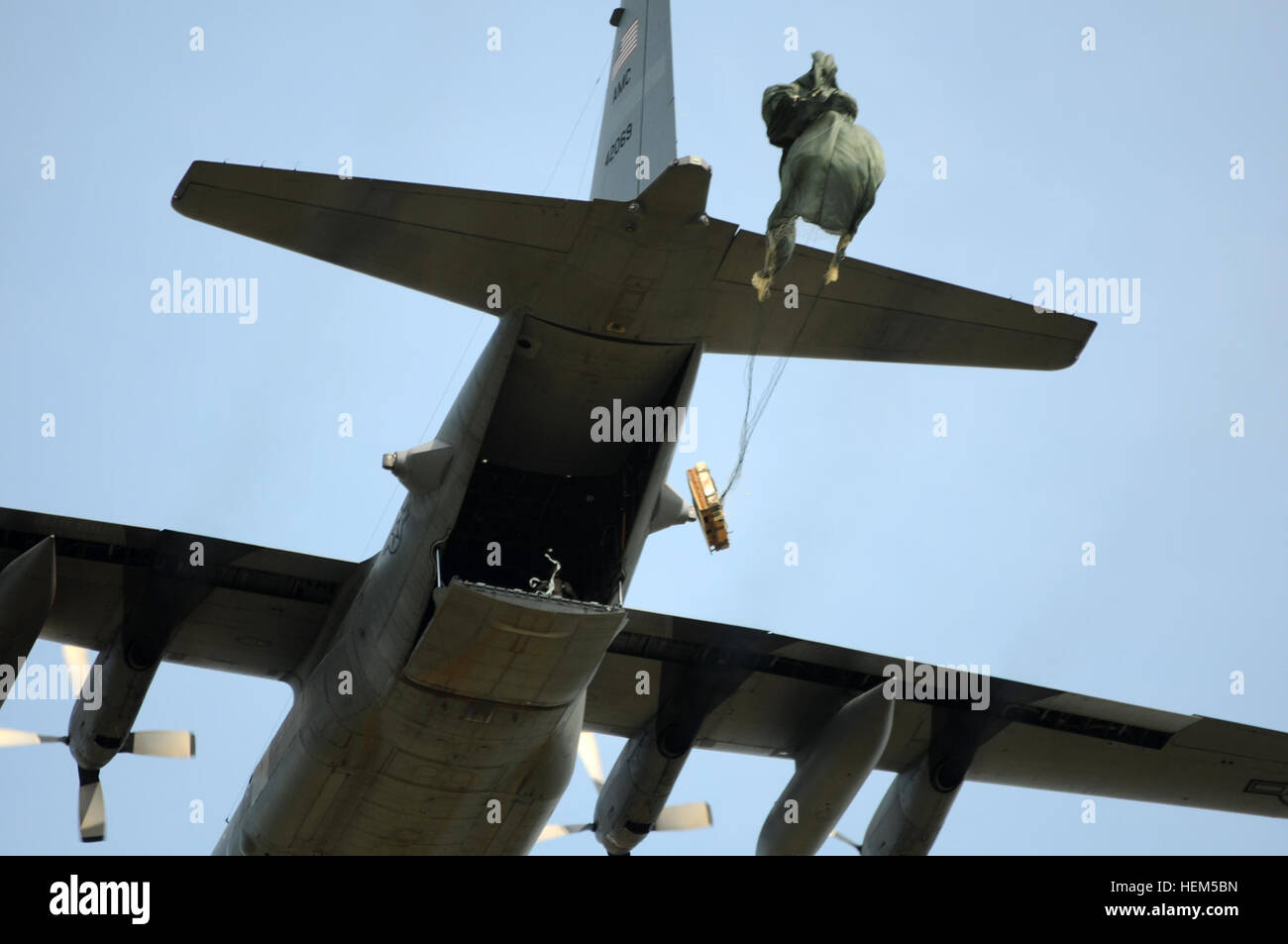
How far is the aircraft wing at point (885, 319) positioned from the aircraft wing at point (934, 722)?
5081 mm

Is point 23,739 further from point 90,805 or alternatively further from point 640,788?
point 640,788

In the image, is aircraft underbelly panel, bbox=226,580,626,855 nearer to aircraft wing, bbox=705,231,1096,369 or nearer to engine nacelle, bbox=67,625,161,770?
engine nacelle, bbox=67,625,161,770

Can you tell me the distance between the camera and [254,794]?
16.2 m

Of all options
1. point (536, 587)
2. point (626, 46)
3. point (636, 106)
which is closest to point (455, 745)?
point (536, 587)

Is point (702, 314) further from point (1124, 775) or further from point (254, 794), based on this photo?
point (1124, 775)

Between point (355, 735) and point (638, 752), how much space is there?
438cm

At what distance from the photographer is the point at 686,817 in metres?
17.8

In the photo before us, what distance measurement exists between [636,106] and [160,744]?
888 centimetres

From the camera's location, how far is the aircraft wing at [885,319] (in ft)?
43.2

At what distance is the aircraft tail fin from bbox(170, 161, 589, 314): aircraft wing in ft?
3.67

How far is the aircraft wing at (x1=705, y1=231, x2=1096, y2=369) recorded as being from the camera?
13.2m

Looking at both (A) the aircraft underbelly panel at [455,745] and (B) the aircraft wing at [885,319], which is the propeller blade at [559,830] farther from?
(B) the aircraft wing at [885,319]

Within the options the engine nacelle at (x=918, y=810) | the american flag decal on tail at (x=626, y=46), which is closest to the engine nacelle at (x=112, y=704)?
the american flag decal on tail at (x=626, y=46)

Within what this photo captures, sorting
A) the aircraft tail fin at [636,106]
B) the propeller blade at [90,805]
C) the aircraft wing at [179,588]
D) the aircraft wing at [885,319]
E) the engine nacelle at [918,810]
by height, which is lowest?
the engine nacelle at [918,810]
